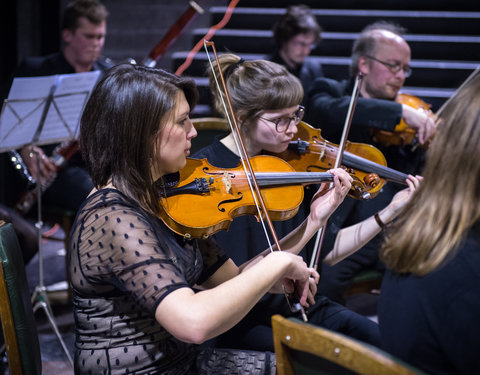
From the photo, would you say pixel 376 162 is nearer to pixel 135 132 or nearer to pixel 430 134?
pixel 430 134

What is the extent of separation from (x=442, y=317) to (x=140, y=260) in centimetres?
57

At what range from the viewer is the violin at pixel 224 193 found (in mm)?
1483

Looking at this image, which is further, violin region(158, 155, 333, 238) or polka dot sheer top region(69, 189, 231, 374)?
violin region(158, 155, 333, 238)

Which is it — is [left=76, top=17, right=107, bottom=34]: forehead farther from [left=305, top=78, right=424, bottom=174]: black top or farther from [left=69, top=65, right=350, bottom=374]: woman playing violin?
[left=69, top=65, right=350, bottom=374]: woman playing violin

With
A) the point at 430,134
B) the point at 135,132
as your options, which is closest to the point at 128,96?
the point at 135,132

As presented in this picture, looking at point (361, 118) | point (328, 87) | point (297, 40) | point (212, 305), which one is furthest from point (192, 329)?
point (297, 40)

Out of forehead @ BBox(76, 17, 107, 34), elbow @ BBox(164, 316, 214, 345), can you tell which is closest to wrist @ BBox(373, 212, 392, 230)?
elbow @ BBox(164, 316, 214, 345)

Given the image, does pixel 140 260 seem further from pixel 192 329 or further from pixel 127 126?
pixel 127 126

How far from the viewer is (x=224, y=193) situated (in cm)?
165

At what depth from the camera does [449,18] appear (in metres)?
4.70

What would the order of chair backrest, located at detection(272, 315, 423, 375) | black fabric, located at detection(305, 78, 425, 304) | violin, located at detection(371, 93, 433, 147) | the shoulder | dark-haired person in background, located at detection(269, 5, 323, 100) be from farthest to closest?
dark-haired person in background, located at detection(269, 5, 323, 100) → the shoulder → violin, located at detection(371, 93, 433, 147) → black fabric, located at detection(305, 78, 425, 304) → chair backrest, located at detection(272, 315, 423, 375)

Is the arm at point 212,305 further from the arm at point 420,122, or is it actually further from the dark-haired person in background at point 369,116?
the arm at point 420,122

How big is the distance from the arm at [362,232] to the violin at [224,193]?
0.74ft

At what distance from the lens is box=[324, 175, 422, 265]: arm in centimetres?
179
